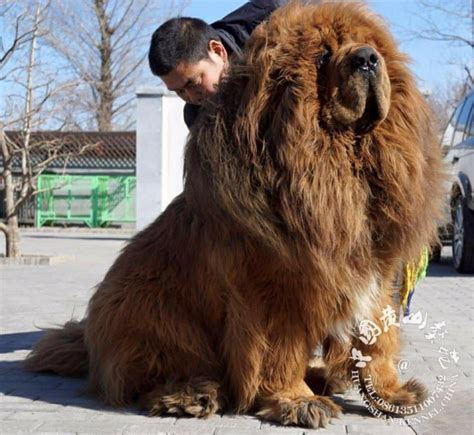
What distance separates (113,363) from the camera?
134 inches

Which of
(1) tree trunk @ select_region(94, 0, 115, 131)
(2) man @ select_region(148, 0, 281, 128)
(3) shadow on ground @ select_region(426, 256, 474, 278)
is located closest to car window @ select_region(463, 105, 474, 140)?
(3) shadow on ground @ select_region(426, 256, 474, 278)

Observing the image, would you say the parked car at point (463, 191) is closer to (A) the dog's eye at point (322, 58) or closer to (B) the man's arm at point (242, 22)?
(B) the man's arm at point (242, 22)

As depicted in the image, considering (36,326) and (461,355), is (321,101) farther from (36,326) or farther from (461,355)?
(36,326)

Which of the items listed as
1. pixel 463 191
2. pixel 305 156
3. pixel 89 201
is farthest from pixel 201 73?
pixel 89 201

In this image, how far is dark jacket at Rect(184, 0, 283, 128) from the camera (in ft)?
13.1

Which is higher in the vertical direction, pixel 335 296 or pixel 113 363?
pixel 335 296

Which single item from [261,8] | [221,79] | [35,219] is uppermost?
[261,8]

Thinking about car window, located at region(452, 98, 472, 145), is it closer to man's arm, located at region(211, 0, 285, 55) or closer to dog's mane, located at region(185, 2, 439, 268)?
man's arm, located at region(211, 0, 285, 55)

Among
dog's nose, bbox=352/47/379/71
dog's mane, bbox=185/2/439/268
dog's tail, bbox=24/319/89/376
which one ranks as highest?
dog's nose, bbox=352/47/379/71

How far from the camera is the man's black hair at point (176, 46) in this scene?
3.81m

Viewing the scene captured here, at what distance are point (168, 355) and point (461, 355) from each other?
212 cm

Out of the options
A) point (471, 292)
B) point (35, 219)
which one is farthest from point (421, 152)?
point (35, 219)

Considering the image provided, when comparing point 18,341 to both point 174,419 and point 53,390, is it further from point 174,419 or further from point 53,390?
point 174,419

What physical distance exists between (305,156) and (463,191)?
6.83 meters
